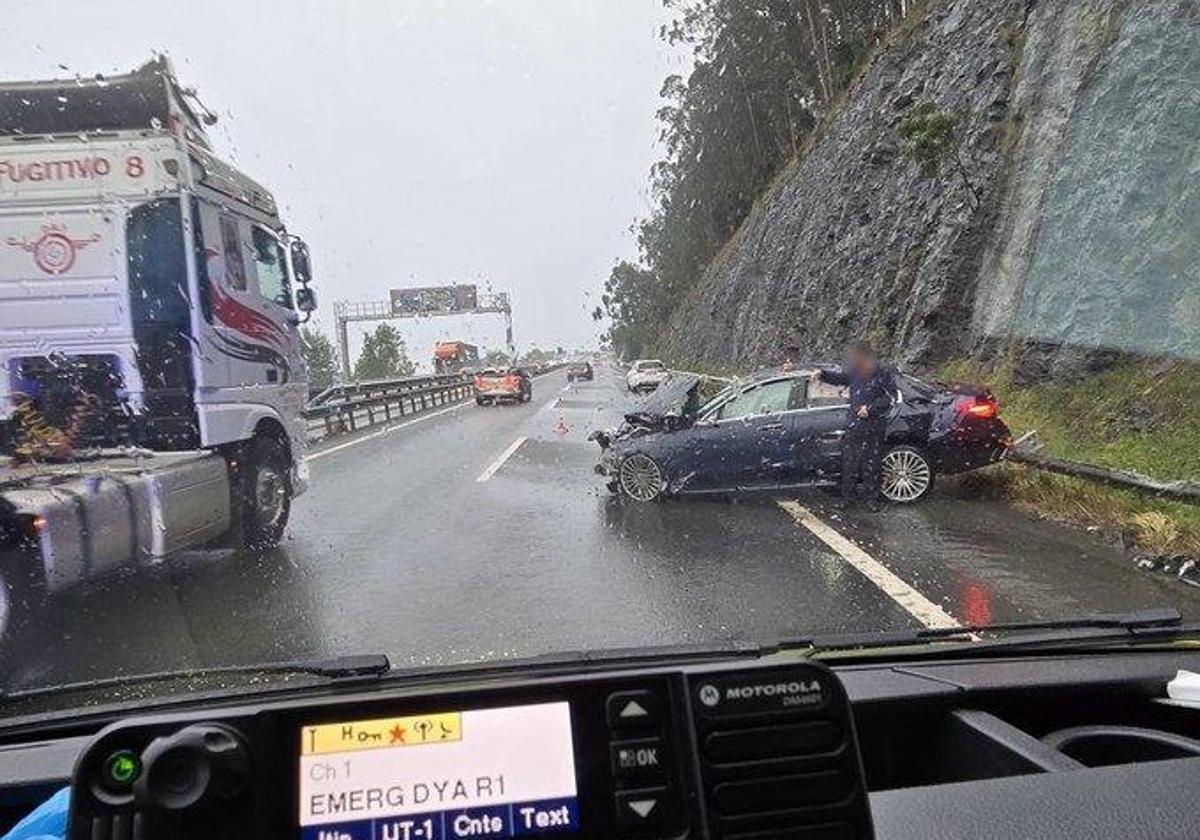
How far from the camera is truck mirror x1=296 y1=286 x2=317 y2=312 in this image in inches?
289

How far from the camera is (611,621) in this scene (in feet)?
17.0

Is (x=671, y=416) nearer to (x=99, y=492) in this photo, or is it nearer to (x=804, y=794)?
(x=99, y=492)

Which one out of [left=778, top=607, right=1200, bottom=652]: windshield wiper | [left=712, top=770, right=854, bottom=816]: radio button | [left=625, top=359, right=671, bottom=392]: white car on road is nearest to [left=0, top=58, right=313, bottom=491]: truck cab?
[left=778, top=607, right=1200, bottom=652]: windshield wiper

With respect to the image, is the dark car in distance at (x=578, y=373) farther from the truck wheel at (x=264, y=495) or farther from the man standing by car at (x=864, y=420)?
the truck wheel at (x=264, y=495)

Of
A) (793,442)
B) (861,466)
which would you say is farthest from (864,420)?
(793,442)

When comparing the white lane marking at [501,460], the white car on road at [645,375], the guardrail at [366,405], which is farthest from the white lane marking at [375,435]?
the white car on road at [645,375]

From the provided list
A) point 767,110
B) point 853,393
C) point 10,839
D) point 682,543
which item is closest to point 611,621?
point 682,543

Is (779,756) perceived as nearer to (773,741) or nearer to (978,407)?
(773,741)

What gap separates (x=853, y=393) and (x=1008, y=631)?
6.35 meters

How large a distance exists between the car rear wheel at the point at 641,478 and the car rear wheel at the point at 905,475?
7.61 ft

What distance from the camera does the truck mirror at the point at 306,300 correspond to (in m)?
7.34

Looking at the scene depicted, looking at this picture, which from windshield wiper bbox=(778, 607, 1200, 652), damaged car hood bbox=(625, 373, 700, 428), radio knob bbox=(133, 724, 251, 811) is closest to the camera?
radio knob bbox=(133, 724, 251, 811)

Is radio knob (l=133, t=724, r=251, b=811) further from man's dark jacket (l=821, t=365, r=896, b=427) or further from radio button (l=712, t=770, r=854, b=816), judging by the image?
man's dark jacket (l=821, t=365, r=896, b=427)

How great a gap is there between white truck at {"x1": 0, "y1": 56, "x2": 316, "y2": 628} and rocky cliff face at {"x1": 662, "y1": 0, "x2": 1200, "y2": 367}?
1075cm
